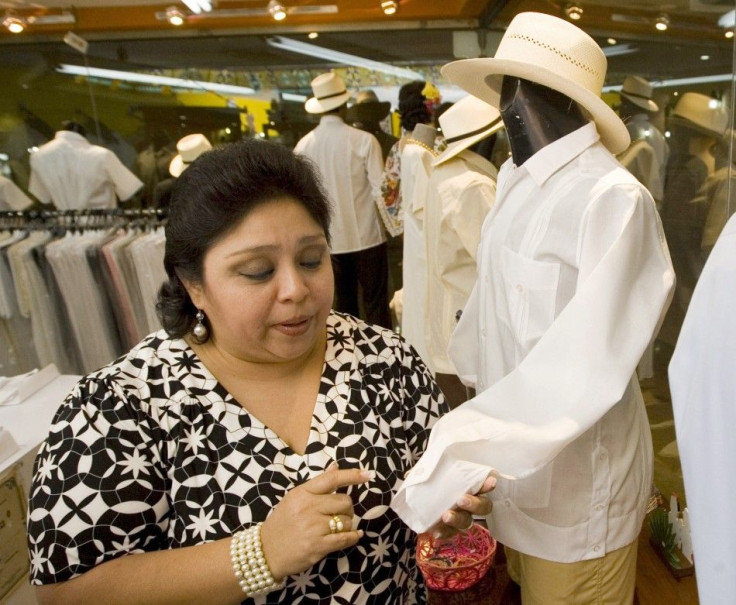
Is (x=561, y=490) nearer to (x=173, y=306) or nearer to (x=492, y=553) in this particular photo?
(x=492, y=553)

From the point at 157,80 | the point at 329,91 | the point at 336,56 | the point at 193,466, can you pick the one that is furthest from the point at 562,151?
the point at 157,80

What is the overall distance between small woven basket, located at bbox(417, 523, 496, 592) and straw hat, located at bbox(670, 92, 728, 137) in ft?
4.99

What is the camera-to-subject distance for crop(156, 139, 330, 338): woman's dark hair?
37.5 inches

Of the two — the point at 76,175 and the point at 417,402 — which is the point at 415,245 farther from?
the point at 76,175

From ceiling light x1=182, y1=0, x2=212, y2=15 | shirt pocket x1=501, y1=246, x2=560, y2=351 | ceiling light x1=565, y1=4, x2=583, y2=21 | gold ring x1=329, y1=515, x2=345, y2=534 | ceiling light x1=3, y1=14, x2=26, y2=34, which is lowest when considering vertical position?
gold ring x1=329, y1=515, x2=345, y2=534

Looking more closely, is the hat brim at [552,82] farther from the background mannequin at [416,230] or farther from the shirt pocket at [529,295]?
the background mannequin at [416,230]

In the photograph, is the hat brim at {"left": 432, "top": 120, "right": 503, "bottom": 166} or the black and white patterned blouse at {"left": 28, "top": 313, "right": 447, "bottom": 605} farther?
the hat brim at {"left": 432, "top": 120, "right": 503, "bottom": 166}

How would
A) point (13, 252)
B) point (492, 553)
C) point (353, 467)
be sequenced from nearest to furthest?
1. point (353, 467)
2. point (492, 553)
3. point (13, 252)

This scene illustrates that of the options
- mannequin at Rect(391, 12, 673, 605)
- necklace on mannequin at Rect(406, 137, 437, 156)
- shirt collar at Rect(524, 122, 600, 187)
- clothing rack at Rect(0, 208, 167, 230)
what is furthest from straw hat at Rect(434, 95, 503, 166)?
clothing rack at Rect(0, 208, 167, 230)

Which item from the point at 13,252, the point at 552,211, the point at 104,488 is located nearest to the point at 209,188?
the point at 104,488

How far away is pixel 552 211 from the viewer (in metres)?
1.15

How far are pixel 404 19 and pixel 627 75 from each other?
2.43 meters

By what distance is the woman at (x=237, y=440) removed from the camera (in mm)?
855

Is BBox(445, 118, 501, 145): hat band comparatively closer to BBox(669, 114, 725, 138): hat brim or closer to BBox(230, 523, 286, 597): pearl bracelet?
BBox(669, 114, 725, 138): hat brim
